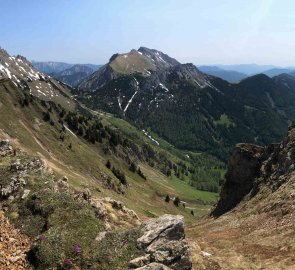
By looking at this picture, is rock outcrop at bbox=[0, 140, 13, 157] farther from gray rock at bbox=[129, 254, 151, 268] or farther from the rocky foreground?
gray rock at bbox=[129, 254, 151, 268]

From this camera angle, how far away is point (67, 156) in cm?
15050

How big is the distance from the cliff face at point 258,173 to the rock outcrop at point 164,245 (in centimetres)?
3695

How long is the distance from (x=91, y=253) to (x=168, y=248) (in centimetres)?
567

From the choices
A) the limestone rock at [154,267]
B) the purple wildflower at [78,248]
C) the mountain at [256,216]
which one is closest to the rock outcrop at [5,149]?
the purple wildflower at [78,248]

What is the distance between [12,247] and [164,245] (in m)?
10.7

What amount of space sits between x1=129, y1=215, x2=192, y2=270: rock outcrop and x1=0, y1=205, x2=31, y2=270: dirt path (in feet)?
24.2

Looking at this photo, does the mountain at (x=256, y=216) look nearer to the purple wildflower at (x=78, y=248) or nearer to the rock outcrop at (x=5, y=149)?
the purple wildflower at (x=78, y=248)

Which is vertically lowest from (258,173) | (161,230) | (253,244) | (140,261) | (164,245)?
(253,244)

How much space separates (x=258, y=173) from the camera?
9506 centimetres

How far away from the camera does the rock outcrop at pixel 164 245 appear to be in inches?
1159

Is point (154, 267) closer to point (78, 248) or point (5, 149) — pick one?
point (78, 248)

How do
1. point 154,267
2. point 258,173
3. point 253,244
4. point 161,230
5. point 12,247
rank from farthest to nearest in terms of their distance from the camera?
point 258,173, point 253,244, point 161,230, point 12,247, point 154,267

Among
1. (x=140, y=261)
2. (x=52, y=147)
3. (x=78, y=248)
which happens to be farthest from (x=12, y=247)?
(x=52, y=147)

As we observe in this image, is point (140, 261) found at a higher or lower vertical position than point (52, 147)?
higher
